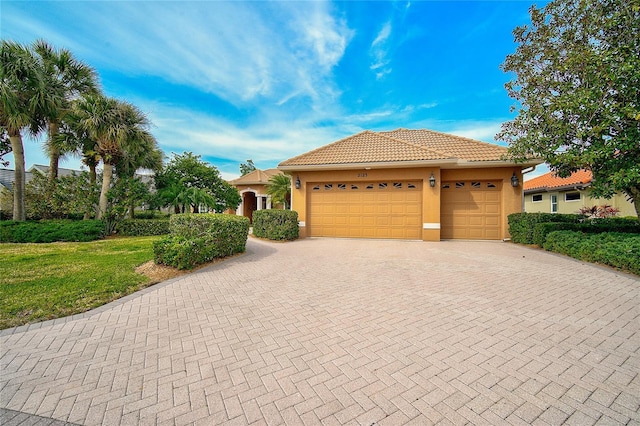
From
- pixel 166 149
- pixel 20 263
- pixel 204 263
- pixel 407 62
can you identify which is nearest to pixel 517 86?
pixel 407 62

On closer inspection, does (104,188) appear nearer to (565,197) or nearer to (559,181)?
(565,197)

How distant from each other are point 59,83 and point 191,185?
25.8 feet

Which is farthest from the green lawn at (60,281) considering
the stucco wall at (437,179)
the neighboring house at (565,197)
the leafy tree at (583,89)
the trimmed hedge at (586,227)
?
the neighboring house at (565,197)

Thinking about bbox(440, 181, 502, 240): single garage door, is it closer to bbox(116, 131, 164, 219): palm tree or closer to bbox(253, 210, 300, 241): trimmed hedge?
bbox(253, 210, 300, 241): trimmed hedge

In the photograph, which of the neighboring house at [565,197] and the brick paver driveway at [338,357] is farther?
the neighboring house at [565,197]

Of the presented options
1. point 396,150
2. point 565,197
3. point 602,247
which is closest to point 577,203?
point 565,197

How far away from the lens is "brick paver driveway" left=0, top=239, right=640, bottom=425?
198 centimetres

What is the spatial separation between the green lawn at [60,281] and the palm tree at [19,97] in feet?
20.6

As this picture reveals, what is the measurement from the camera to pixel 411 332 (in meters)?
3.21

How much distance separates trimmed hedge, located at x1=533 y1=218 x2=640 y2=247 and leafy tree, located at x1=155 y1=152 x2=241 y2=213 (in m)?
15.7

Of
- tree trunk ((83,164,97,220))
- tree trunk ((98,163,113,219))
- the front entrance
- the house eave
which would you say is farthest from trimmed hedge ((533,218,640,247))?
tree trunk ((83,164,97,220))

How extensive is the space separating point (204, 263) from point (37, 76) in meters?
12.4

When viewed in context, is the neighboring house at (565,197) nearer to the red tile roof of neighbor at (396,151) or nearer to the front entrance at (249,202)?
the red tile roof of neighbor at (396,151)

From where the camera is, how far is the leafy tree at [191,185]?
49.1ft
